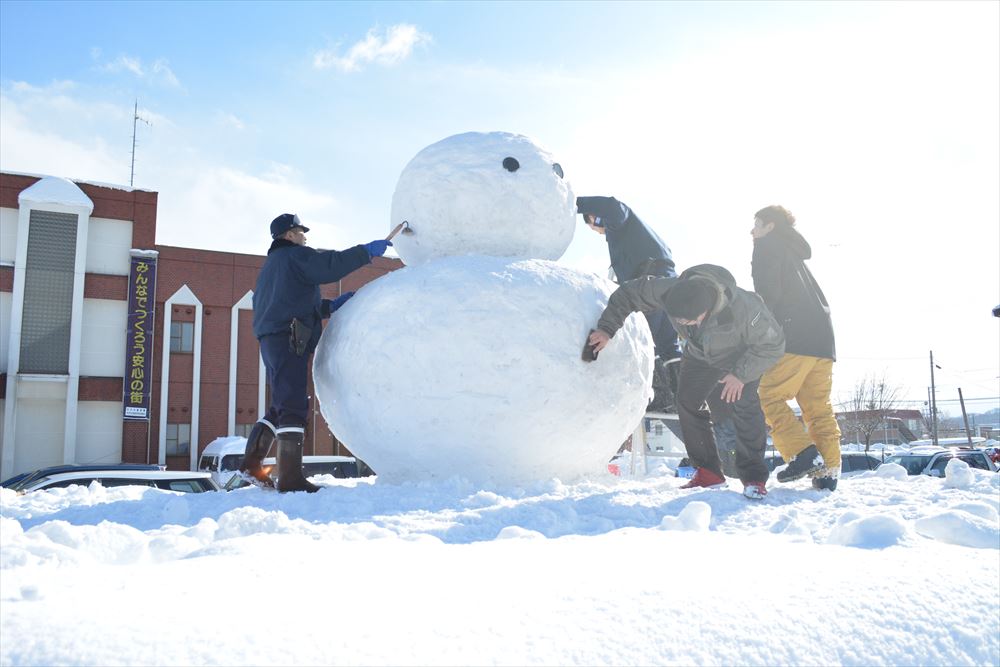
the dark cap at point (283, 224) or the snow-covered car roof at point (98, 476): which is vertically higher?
the dark cap at point (283, 224)

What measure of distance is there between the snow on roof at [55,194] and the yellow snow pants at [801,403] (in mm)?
20504

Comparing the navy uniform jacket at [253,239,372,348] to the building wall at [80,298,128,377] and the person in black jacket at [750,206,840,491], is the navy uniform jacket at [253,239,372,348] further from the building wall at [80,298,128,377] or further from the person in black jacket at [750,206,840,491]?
the building wall at [80,298,128,377]

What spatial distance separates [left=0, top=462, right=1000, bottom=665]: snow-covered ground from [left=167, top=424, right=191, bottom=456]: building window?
793 inches

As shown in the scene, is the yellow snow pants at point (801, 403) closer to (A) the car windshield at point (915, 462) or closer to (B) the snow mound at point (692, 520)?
(B) the snow mound at point (692, 520)

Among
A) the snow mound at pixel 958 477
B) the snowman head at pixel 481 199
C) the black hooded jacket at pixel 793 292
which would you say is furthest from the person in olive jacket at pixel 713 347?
the snow mound at pixel 958 477

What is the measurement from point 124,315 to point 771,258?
2015 cm

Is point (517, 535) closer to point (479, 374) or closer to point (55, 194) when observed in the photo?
point (479, 374)

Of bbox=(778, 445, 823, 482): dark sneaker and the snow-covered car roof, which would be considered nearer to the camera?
bbox=(778, 445, 823, 482): dark sneaker

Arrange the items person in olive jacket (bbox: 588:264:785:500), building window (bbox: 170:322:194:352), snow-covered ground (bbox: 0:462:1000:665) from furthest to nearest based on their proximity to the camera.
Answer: building window (bbox: 170:322:194:352)
person in olive jacket (bbox: 588:264:785:500)
snow-covered ground (bbox: 0:462:1000:665)

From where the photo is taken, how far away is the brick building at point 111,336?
64.9 ft

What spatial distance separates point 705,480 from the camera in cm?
423

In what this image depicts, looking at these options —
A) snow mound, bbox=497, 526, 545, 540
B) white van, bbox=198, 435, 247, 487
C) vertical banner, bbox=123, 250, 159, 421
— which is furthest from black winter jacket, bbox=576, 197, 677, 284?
vertical banner, bbox=123, 250, 159, 421

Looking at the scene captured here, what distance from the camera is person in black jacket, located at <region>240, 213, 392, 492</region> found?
4.18 m

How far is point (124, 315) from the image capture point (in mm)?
20953
